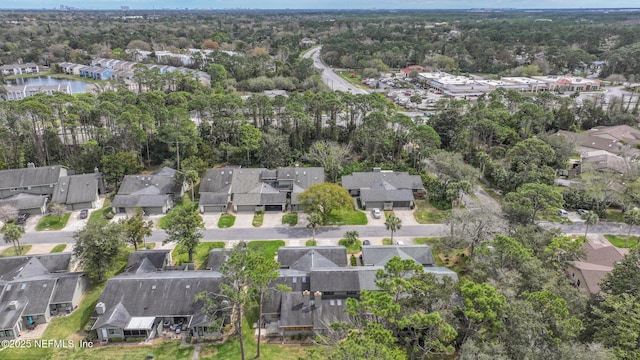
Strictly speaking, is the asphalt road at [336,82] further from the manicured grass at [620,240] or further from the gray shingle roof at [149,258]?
the gray shingle roof at [149,258]

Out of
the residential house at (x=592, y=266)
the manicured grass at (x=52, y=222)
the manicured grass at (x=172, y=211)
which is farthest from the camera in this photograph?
the manicured grass at (x=172, y=211)

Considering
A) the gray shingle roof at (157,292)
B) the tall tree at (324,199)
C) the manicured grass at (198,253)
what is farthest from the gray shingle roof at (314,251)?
the manicured grass at (198,253)

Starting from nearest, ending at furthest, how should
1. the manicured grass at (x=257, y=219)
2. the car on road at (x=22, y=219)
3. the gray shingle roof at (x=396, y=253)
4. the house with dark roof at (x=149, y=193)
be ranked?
the gray shingle roof at (x=396, y=253)
the car on road at (x=22, y=219)
the manicured grass at (x=257, y=219)
the house with dark roof at (x=149, y=193)

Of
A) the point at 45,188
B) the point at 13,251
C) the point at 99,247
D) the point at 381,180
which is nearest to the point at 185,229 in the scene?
the point at 99,247

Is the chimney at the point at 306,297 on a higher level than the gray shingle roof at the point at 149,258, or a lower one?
lower

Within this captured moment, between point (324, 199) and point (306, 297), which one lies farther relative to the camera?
point (324, 199)

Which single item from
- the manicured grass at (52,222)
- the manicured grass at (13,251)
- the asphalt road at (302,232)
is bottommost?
the asphalt road at (302,232)

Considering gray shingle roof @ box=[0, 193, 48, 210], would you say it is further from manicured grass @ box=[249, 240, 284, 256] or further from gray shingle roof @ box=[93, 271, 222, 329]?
manicured grass @ box=[249, 240, 284, 256]

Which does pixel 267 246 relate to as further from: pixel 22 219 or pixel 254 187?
pixel 22 219

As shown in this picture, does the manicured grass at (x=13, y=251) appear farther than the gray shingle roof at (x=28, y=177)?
No
